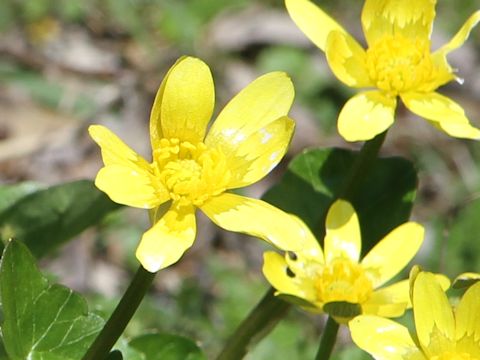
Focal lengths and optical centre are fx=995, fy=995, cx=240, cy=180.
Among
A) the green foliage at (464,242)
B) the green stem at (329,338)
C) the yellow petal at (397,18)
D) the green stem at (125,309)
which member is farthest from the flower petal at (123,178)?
the green foliage at (464,242)

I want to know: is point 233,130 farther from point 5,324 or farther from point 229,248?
point 229,248

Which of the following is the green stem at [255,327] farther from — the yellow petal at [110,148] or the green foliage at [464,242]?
the green foliage at [464,242]

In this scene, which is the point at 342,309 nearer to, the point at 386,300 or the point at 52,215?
the point at 386,300

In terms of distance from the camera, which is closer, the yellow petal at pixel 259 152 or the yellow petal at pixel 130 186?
the yellow petal at pixel 130 186

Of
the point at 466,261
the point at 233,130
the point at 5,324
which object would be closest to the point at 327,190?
the point at 233,130

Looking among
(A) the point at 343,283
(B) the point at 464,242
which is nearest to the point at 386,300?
(A) the point at 343,283

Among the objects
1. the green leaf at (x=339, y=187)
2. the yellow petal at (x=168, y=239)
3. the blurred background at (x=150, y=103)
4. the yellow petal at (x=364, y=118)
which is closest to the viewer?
the yellow petal at (x=168, y=239)
